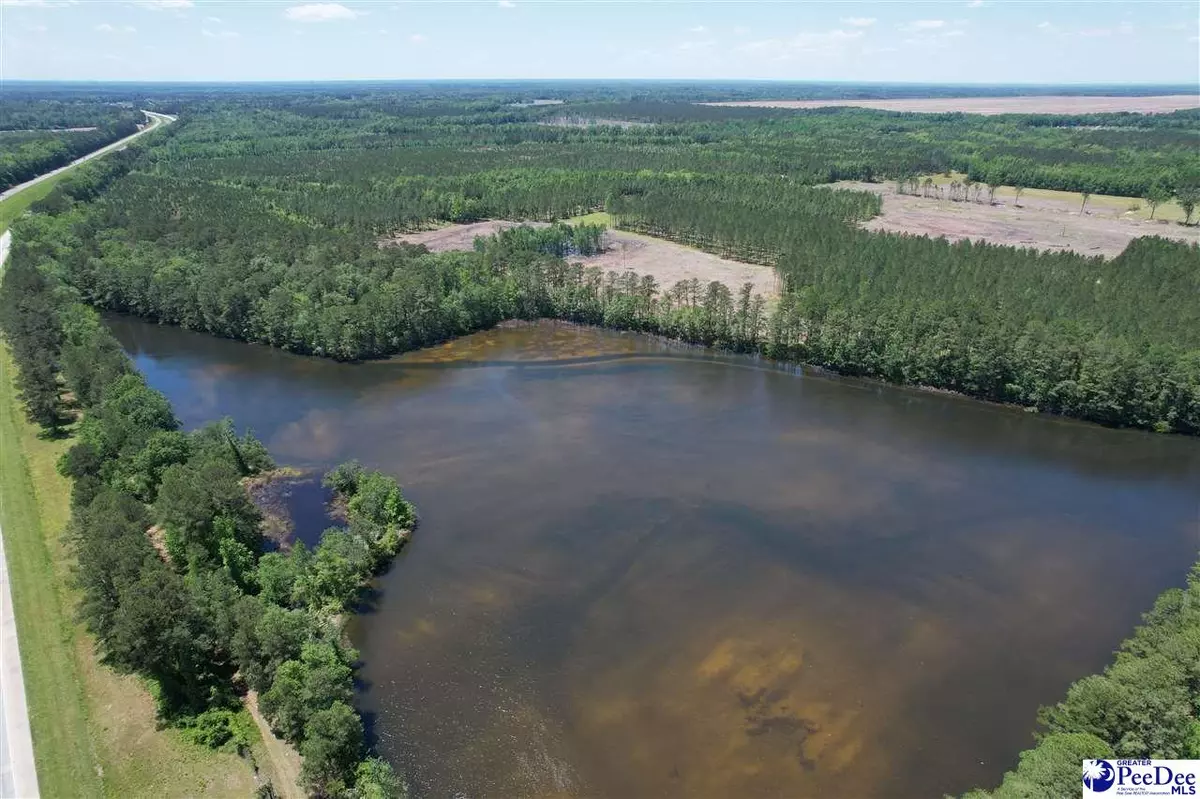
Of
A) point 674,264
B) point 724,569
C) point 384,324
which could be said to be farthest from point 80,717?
point 674,264

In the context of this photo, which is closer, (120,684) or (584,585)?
(120,684)

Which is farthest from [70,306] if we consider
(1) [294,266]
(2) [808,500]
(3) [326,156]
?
(3) [326,156]

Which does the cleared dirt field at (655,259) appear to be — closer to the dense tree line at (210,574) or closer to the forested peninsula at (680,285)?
the forested peninsula at (680,285)

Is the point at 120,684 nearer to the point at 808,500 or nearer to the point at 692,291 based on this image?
the point at 808,500

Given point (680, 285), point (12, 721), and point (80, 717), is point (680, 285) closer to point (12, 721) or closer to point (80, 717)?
point (80, 717)

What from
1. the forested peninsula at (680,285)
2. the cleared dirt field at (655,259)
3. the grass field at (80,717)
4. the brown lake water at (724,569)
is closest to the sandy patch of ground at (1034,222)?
the forested peninsula at (680,285)

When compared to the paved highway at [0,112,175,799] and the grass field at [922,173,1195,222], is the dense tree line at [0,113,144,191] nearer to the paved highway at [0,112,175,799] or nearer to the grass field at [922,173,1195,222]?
the paved highway at [0,112,175,799]

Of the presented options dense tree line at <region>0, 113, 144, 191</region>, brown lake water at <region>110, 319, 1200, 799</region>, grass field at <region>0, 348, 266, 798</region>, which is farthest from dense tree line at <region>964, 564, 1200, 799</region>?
dense tree line at <region>0, 113, 144, 191</region>
